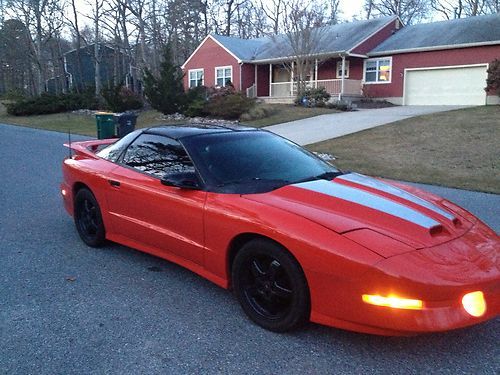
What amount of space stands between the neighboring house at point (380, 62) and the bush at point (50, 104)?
368 inches

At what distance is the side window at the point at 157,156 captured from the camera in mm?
3953

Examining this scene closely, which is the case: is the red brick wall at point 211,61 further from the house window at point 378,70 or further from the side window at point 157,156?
the side window at point 157,156

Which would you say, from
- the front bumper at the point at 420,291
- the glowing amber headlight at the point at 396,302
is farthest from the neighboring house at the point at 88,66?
the glowing amber headlight at the point at 396,302

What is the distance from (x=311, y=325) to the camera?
3.14 metres

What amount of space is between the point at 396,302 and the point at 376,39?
2918cm

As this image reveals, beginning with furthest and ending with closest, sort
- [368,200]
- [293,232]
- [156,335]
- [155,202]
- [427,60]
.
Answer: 1. [427,60]
2. [155,202]
3. [368,200]
4. [156,335]
5. [293,232]

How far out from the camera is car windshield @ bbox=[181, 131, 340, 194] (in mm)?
3605

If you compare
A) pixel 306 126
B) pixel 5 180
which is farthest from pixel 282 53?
pixel 5 180

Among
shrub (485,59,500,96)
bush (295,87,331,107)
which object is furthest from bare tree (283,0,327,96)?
shrub (485,59,500,96)

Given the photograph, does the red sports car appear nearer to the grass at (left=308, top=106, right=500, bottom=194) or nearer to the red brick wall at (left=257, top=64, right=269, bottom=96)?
the grass at (left=308, top=106, right=500, bottom=194)

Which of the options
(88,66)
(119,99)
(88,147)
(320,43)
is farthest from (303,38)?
(88,66)

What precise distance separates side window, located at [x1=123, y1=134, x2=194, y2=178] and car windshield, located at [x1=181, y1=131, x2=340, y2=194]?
11cm

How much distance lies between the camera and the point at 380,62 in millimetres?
28062

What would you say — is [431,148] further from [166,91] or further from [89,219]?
[166,91]
